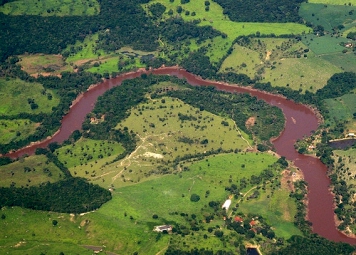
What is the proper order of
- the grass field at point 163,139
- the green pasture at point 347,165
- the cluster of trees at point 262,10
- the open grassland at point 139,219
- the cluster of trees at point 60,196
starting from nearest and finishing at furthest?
the open grassland at point 139,219 → the cluster of trees at point 60,196 → the green pasture at point 347,165 → the grass field at point 163,139 → the cluster of trees at point 262,10

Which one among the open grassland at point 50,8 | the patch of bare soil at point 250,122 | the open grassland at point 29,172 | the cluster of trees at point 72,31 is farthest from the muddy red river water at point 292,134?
the open grassland at point 50,8

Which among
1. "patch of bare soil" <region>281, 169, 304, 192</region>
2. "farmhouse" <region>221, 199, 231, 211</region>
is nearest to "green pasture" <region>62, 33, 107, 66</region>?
"patch of bare soil" <region>281, 169, 304, 192</region>

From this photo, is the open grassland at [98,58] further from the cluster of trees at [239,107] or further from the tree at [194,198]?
the tree at [194,198]

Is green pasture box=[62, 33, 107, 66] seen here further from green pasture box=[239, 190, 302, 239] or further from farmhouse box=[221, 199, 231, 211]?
green pasture box=[239, 190, 302, 239]

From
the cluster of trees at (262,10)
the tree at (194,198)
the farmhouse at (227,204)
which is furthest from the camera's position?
the cluster of trees at (262,10)

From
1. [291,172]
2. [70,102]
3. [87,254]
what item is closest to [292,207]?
[291,172]
